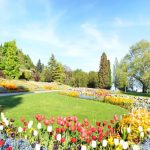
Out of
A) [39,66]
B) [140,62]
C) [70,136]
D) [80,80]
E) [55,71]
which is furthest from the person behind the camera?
[39,66]

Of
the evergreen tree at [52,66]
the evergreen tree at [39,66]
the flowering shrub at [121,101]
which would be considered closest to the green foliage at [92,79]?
the evergreen tree at [52,66]

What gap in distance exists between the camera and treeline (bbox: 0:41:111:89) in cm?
5138

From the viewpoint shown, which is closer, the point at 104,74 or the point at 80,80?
the point at 104,74

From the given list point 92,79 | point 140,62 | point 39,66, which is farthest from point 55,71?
point 39,66

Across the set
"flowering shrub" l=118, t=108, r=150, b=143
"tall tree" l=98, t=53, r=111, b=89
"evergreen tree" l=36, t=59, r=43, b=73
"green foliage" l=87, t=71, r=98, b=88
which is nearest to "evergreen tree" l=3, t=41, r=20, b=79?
"tall tree" l=98, t=53, r=111, b=89

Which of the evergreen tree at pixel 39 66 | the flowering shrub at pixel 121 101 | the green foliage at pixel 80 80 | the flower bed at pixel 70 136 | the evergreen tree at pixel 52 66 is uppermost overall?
the evergreen tree at pixel 39 66

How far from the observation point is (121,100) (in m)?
20.5

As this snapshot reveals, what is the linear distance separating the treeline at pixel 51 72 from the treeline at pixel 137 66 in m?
9.96

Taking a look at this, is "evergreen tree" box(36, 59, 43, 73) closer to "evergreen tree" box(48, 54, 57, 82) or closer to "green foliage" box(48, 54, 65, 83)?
"evergreen tree" box(48, 54, 57, 82)

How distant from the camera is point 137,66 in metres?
55.8

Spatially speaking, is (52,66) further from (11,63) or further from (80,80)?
(11,63)

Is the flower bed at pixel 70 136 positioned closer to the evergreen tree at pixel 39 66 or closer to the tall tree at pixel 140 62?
the tall tree at pixel 140 62

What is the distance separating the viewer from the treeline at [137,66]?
55.1m

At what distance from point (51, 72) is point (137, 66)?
19184 millimetres
